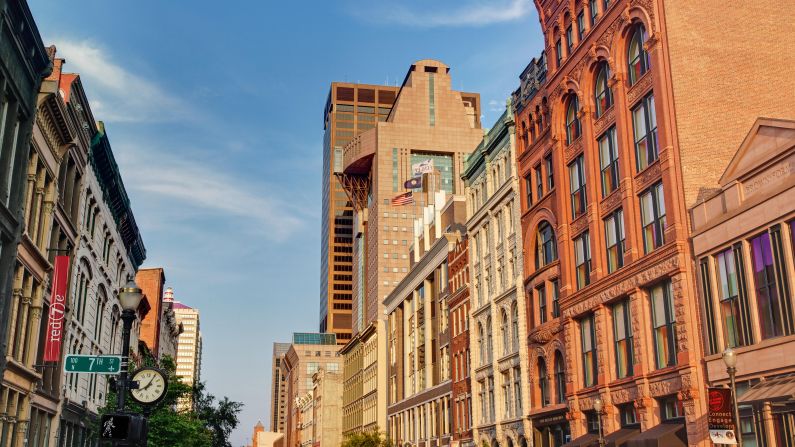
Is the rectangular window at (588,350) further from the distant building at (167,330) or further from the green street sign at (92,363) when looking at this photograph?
the distant building at (167,330)

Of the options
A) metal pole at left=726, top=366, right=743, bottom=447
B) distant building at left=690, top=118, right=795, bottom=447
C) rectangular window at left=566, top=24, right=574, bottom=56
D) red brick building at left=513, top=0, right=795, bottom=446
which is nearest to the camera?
metal pole at left=726, top=366, right=743, bottom=447

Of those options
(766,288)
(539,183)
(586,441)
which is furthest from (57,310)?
(766,288)

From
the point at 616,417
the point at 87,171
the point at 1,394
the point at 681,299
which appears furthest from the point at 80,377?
the point at 681,299

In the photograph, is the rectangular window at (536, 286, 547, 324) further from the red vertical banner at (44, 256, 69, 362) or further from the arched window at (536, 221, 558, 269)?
the red vertical banner at (44, 256, 69, 362)

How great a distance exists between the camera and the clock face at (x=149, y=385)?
72.9 ft

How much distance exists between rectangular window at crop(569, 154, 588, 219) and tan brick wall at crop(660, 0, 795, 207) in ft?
31.4

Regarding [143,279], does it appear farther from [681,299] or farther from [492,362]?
[681,299]

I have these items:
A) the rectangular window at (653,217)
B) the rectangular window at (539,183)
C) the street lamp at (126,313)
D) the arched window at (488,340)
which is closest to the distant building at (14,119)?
the street lamp at (126,313)

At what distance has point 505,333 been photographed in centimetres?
5597

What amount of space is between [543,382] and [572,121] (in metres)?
15.7

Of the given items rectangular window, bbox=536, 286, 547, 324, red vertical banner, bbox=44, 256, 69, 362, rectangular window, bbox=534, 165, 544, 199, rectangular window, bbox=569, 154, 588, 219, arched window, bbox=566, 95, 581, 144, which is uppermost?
arched window, bbox=566, 95, 581, 144

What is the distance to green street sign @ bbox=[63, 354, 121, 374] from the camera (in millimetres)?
21047

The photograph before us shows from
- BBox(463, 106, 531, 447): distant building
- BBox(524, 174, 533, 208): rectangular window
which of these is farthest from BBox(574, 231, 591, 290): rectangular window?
BBox(524, 174, 533, 208): rectangular window

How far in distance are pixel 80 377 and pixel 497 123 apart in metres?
32.5
